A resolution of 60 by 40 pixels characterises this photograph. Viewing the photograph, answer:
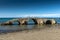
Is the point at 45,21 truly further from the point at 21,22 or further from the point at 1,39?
the point at 1,39

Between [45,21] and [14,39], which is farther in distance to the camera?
[45,21]

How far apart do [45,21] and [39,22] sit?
2.32 metres

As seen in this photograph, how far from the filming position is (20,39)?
14.1 metres

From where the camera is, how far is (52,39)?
13.9 metres

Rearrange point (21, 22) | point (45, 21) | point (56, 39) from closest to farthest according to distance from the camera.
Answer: point (56, 39) → point (21, 22) → point (45, 21)

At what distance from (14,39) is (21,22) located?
30.3 meters

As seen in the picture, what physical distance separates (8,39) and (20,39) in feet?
3.33

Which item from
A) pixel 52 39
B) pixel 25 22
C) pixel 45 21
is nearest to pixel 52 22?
pixel 45 21

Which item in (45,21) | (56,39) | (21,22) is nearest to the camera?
(56,39)

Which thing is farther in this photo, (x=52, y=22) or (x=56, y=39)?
(x=52, y=22)

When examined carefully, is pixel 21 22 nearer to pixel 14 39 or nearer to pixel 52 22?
pixel 52 22

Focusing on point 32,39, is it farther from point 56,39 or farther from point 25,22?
point 25,22

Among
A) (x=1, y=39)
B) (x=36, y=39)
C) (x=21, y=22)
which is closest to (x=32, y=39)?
(x=36, y=39)

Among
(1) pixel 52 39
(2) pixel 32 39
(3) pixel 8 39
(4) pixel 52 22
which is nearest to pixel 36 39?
(2) pixel 32 39
